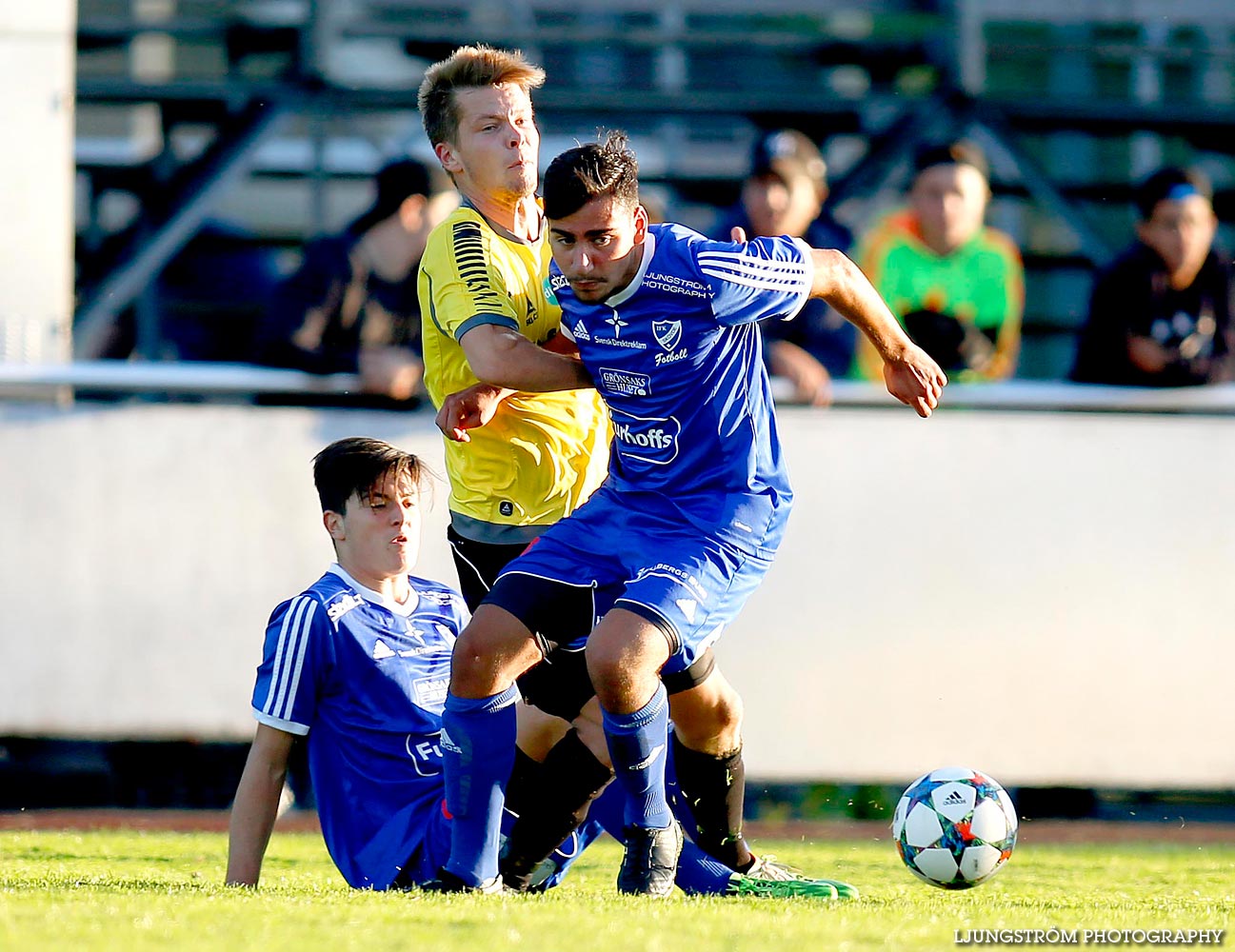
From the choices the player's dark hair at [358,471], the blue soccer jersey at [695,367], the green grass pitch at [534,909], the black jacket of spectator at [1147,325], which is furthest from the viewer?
the black jacket of spectator at [1147,325]

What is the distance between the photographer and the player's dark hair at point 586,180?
14.7 feet

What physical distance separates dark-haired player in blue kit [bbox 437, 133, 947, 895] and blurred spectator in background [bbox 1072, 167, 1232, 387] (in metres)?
3.15

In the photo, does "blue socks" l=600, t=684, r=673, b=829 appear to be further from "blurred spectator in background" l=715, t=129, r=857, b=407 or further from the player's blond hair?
"blurred spectator in background" l=715, t=129, r=857, b=407

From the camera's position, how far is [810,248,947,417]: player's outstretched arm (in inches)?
187

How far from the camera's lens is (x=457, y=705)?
4.64m

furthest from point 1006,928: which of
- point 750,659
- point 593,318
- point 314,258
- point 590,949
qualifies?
point 314,258

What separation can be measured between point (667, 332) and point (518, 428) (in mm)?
704

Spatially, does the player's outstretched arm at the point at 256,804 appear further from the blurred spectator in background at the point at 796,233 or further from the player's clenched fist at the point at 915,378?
the blurred spectator in background at the point at 796,233

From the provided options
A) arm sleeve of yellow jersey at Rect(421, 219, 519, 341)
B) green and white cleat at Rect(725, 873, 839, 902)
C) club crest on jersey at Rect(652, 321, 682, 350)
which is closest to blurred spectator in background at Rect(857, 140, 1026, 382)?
arm sleeve of yellow jersey at Rect(421, 219, 519, 341)

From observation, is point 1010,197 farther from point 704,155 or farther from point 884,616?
point 884,616

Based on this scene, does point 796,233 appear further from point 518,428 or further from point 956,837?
point 956,837

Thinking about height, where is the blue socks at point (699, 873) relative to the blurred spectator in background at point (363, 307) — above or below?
below

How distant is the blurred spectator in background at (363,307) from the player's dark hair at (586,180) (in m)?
2.76

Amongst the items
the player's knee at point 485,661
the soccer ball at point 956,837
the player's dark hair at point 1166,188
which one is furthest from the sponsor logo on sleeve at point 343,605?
→ the player's dark hair at point 1166,188
